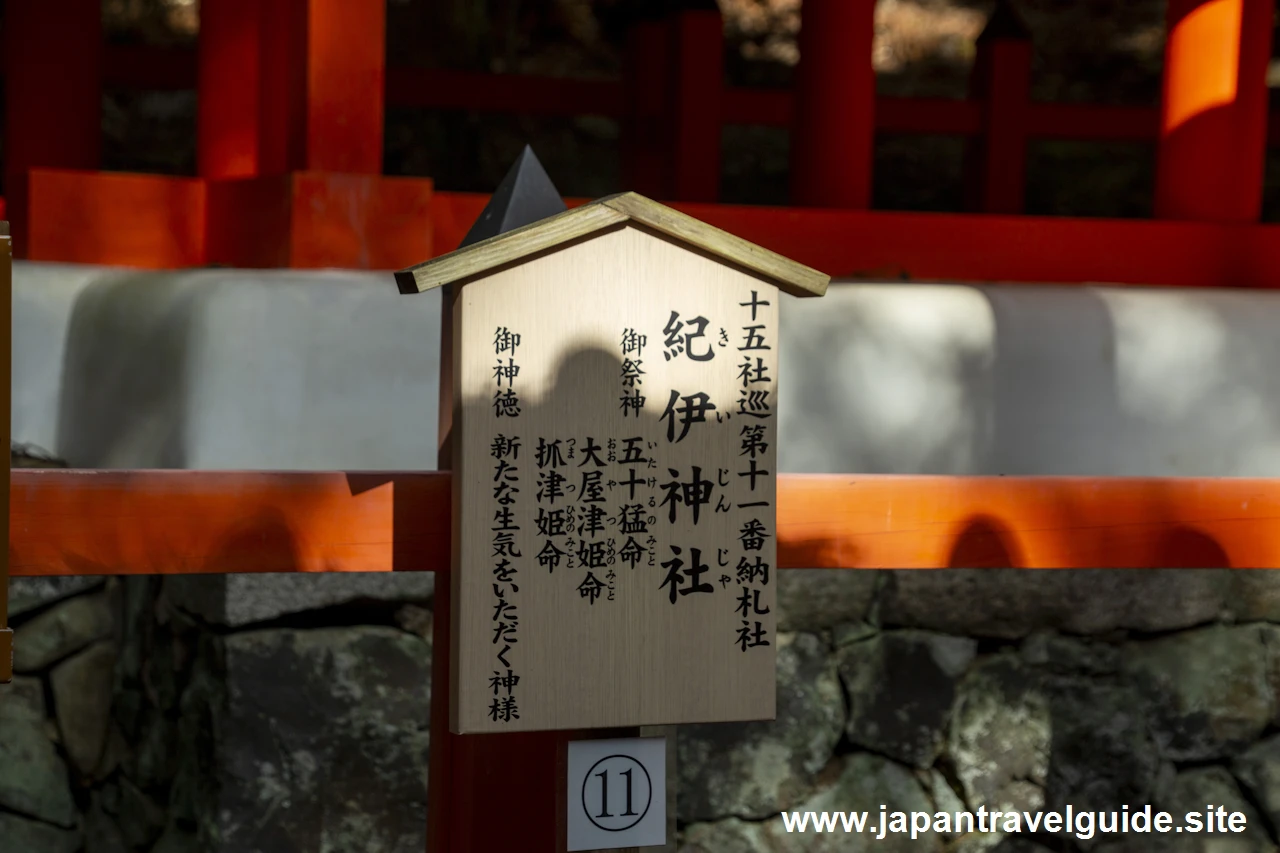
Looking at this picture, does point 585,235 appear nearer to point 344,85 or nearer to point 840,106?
point 344,85

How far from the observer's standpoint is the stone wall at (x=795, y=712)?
3.29 m

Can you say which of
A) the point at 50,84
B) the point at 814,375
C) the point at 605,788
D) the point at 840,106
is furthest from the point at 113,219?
the point at 605,788

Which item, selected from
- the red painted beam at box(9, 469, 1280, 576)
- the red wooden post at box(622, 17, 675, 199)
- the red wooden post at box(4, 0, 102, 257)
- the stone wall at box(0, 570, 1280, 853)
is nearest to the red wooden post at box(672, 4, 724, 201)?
the red wooden post at box(622, 17, 675, 199)

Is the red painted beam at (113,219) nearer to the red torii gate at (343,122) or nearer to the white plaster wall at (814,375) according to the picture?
the red torii gate at (343,122)

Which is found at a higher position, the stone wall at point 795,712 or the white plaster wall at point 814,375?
the white plaster wall at point 814,375

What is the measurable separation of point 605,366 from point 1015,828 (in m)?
2.35

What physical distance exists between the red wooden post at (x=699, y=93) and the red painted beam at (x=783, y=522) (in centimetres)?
478

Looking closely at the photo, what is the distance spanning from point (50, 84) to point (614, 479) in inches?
176

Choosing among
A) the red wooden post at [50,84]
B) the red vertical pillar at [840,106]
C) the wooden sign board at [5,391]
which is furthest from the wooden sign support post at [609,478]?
the red wooden post at [50,84]

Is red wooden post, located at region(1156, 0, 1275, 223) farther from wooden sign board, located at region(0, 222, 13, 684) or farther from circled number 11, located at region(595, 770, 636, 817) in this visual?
wooden sign board, located at region(0, 222, 13, 684)

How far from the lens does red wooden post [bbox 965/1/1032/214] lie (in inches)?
296

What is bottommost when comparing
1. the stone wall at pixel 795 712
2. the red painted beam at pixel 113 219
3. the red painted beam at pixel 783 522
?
the stone wall at pixel 795 712

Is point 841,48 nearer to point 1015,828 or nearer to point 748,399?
point 1015,828

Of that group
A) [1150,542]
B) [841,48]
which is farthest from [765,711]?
[841,48]
